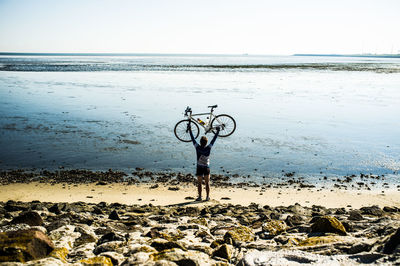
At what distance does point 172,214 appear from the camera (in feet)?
32.0

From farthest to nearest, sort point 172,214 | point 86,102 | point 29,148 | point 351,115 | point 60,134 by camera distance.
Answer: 1. point 86,102
2. point 351,115
3. point 60,134
4. point 29,148
5. point 172,214

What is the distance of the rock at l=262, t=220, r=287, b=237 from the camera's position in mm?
7568

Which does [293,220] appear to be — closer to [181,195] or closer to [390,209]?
[390,209]

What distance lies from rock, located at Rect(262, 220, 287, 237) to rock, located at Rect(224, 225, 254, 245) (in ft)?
1.14

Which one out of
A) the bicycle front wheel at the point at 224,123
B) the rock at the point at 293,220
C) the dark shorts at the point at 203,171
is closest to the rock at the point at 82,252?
the rock at the point at 293,220

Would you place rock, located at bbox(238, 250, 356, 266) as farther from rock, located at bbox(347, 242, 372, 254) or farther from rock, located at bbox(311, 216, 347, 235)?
rock, located at bbox(311, 216, 347, 235)

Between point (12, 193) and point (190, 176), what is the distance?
6.63 meters

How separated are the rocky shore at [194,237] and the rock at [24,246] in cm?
1

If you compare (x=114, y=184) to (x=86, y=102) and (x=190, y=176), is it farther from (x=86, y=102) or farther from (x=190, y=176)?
(x=86, y=102)

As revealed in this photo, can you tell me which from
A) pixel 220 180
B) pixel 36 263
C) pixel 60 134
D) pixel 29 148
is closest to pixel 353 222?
pixel 220 180

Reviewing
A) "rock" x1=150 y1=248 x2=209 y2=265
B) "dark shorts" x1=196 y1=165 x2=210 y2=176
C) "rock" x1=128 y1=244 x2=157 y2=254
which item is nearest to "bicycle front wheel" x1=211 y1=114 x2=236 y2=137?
"dark shorts" x1=196 y1=165 x2=210 y2=176

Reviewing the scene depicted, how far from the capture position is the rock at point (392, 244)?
527 cm

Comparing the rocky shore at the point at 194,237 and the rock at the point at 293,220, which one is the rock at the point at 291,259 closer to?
the rocky shore at the point at 194,237

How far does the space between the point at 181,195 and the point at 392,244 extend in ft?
25.7
